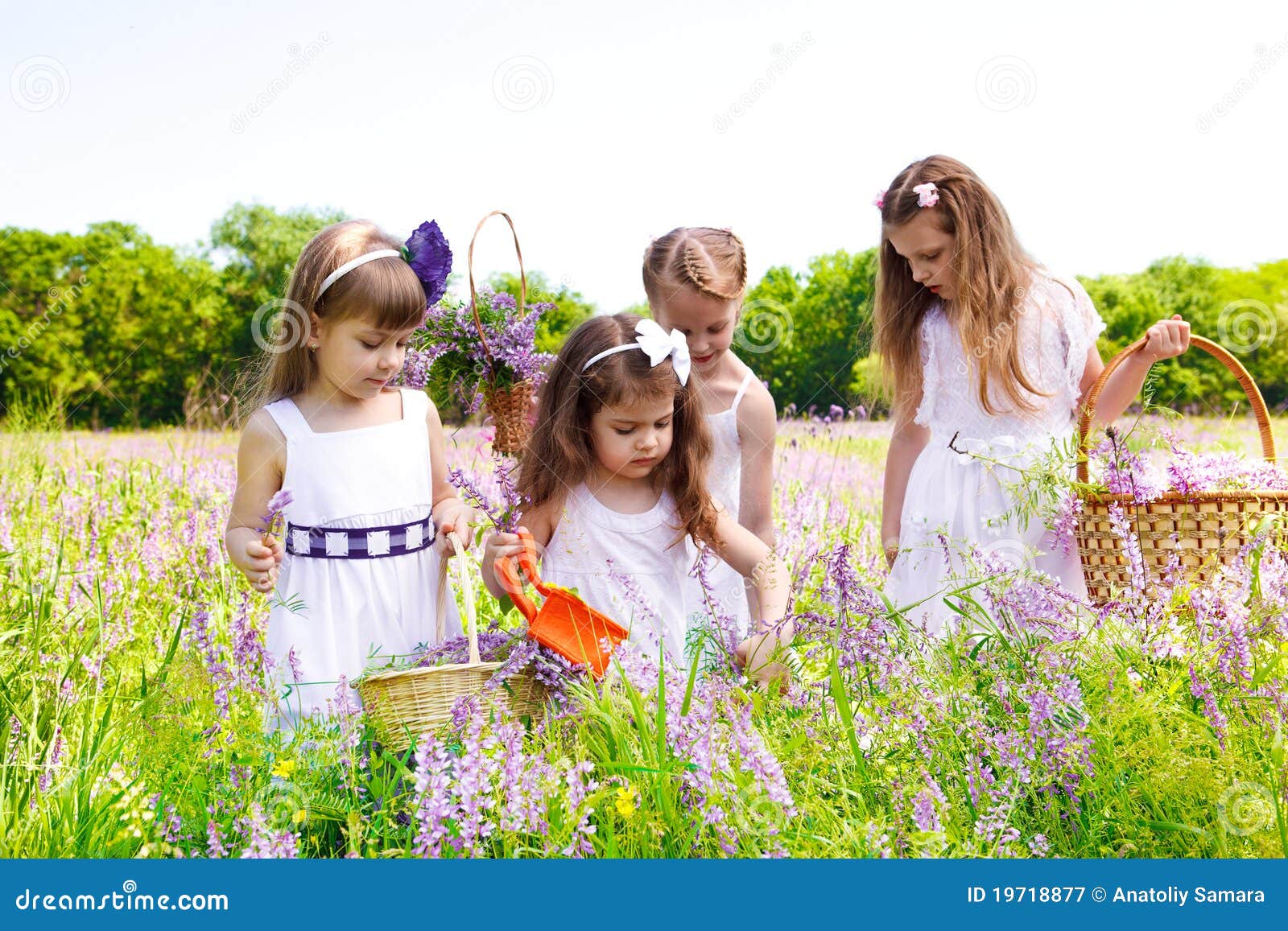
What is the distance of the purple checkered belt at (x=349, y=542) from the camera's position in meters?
2.81

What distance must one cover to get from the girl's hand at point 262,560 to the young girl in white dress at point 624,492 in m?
0.62

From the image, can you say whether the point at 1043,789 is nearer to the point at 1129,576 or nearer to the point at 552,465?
the point at 1129,576

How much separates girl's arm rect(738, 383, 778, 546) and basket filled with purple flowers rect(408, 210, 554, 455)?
84 cm

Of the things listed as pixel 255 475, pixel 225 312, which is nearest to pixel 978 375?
pixel 255 475

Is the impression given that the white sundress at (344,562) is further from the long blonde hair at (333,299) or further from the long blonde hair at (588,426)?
the long blonde hair at (588,426)

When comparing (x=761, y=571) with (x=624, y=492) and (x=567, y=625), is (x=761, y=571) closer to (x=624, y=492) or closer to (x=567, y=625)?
(x=624, y=492)

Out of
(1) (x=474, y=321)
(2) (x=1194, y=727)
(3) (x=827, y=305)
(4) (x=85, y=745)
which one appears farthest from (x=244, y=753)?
(3) (x=827, y=305)

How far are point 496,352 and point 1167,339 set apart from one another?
6.51 ft

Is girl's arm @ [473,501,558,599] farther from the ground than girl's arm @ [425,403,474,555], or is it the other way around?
girl's arm @ [425,403,474,555]

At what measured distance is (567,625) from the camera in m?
2.44

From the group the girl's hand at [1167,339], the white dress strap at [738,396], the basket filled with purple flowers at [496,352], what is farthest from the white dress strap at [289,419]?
the girl's hand at [1167,339]

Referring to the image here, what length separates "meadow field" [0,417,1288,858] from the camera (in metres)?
1.93

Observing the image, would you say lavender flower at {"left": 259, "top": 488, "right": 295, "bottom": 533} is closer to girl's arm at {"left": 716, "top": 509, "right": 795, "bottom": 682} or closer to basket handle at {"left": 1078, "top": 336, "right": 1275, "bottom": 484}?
girl's arm at {"left": 716, "top": 509, "right": 795, "bottom": 682}

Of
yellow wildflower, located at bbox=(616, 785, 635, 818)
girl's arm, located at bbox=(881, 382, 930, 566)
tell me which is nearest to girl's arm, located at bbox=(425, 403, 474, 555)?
yellow wildflower, located at bbox=(616, 785, 635, 818)
